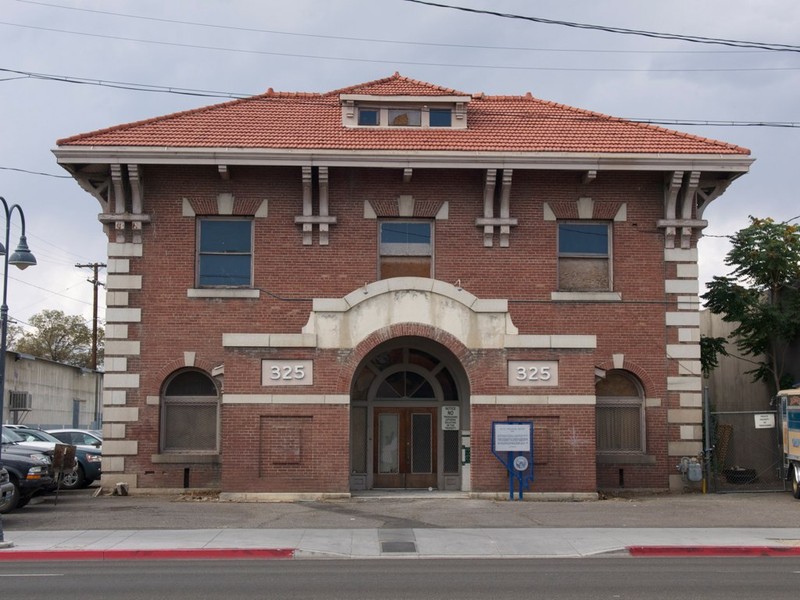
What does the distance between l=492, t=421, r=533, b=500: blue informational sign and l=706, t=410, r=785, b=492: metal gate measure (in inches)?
180

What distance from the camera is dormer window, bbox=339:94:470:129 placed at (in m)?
24.0

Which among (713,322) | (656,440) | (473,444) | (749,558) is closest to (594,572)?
(749,558)

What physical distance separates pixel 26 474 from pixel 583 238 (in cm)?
1318

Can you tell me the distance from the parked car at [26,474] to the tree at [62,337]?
2456 inches

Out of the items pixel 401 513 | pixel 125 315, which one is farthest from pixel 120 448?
pixel 401 513

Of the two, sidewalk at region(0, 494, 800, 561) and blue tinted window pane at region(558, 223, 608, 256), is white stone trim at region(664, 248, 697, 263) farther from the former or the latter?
sidewalk at region(0, 494, 800, 561)

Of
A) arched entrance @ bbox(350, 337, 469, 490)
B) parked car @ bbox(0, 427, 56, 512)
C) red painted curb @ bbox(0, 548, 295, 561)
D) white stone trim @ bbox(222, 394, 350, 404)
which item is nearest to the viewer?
red painted curb @ bbox(0, 548, 295, 561)

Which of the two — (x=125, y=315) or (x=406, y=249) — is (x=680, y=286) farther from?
(x=125, y=315)

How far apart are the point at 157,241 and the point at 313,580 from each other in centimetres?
1252

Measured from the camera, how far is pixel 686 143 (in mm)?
23562

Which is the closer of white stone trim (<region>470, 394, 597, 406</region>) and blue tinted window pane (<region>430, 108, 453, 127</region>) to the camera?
white stone trim (<region>470, 394, 597, 406</region>)

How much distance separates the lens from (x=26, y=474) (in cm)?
2038

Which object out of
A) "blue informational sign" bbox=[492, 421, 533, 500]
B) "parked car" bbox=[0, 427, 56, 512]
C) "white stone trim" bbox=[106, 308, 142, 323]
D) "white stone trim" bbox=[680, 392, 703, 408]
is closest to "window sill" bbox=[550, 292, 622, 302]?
"white stone trim" bbox=[680, 392, 703, 408]

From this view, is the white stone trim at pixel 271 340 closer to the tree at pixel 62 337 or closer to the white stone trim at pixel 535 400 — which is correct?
the white stone trim at pixel 535 400
